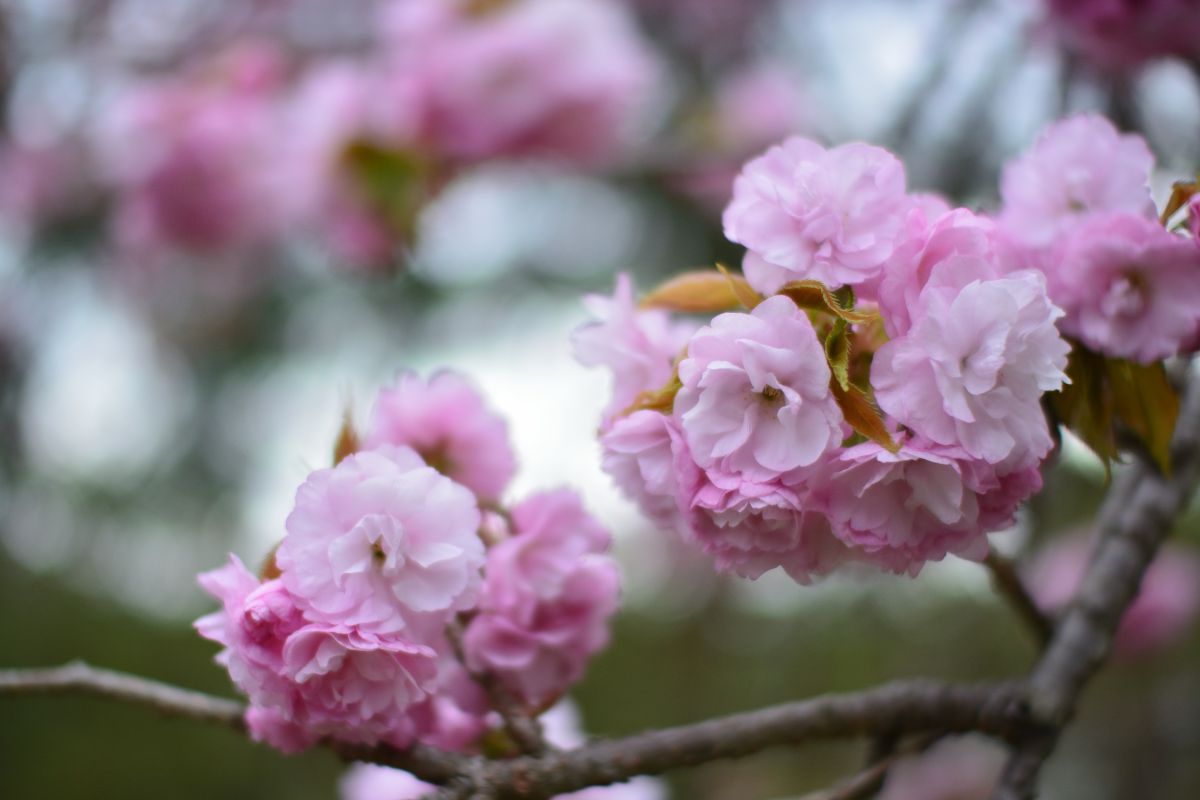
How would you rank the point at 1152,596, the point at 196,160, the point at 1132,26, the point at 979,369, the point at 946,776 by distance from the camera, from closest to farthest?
the point at 979,369 → the point at 1132,26 → the point at 196,160 → the point at 1152,596 → the point at 946,776

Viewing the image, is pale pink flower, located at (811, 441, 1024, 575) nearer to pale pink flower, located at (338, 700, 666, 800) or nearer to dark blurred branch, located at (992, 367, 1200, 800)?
dark blurred branch, located at (992, 367, 1200, 800)

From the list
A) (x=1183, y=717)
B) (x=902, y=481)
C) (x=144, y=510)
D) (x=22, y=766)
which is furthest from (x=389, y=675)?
(x=144, y=510)

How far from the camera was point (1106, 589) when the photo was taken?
0.80m

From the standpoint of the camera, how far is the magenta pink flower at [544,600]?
683 millimetres

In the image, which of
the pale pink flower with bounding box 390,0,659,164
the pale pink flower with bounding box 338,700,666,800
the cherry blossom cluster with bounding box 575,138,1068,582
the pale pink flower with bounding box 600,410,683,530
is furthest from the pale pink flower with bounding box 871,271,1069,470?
the pale pink flower with bounding box 390,0,659,164

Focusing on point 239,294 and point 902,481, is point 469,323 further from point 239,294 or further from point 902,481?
point 902,481

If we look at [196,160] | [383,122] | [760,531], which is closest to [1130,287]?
[760,531]

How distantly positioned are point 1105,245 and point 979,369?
18cm

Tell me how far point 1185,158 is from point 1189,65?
0.34 meters

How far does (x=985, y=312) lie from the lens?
50 cm

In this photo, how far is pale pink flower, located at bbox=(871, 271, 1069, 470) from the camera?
1.62 feet

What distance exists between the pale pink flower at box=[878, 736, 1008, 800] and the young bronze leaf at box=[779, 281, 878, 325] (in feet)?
7.10

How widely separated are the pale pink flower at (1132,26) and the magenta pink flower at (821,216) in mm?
626

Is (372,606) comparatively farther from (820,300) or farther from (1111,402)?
(1111,402)
